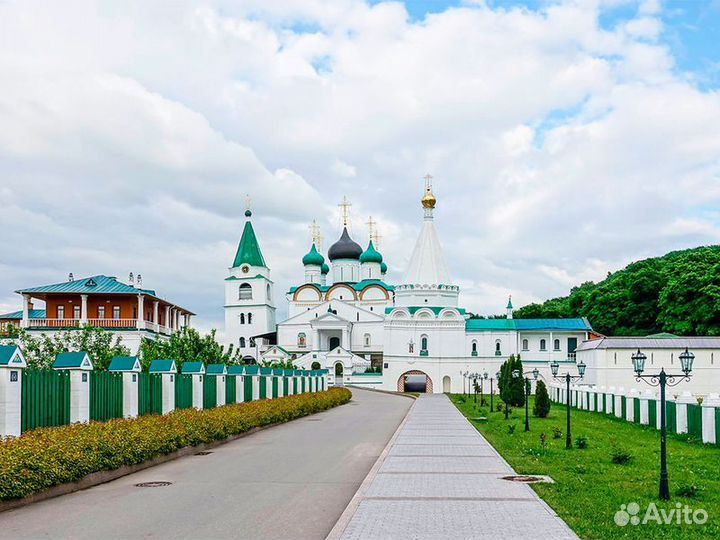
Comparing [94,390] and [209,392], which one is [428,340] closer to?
[209,392]

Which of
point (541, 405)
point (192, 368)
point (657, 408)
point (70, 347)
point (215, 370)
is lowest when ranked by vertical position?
point (541, 405)

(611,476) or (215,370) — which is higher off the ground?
Result: (215,370)

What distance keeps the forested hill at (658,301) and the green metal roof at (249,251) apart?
26878mm

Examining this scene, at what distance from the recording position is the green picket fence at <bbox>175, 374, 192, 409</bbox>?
19.2 m

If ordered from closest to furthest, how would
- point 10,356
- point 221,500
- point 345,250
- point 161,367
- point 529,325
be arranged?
point 221,500 < point 10,356 < point 161,367 < point 529,325 < point 345,250

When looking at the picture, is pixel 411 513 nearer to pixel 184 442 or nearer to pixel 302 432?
pixel 184 442

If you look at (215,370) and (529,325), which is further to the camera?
(529,325)

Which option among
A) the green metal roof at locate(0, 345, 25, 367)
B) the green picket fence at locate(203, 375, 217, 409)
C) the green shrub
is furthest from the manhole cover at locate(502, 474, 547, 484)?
the green picket fence at locate(203, 375, 217, 409)

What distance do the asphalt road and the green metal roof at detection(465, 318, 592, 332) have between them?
41.4 meters

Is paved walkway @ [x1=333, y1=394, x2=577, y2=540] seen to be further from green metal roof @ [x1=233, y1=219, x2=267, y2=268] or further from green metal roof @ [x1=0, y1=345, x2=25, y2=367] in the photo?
green metal roof @ [x1=233, y1=219, x2=267, y2=268]

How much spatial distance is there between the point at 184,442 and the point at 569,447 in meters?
7.73

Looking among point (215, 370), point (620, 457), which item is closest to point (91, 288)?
point (215, 370)

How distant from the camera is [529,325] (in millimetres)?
57531

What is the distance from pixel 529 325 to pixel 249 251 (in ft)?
90.3
